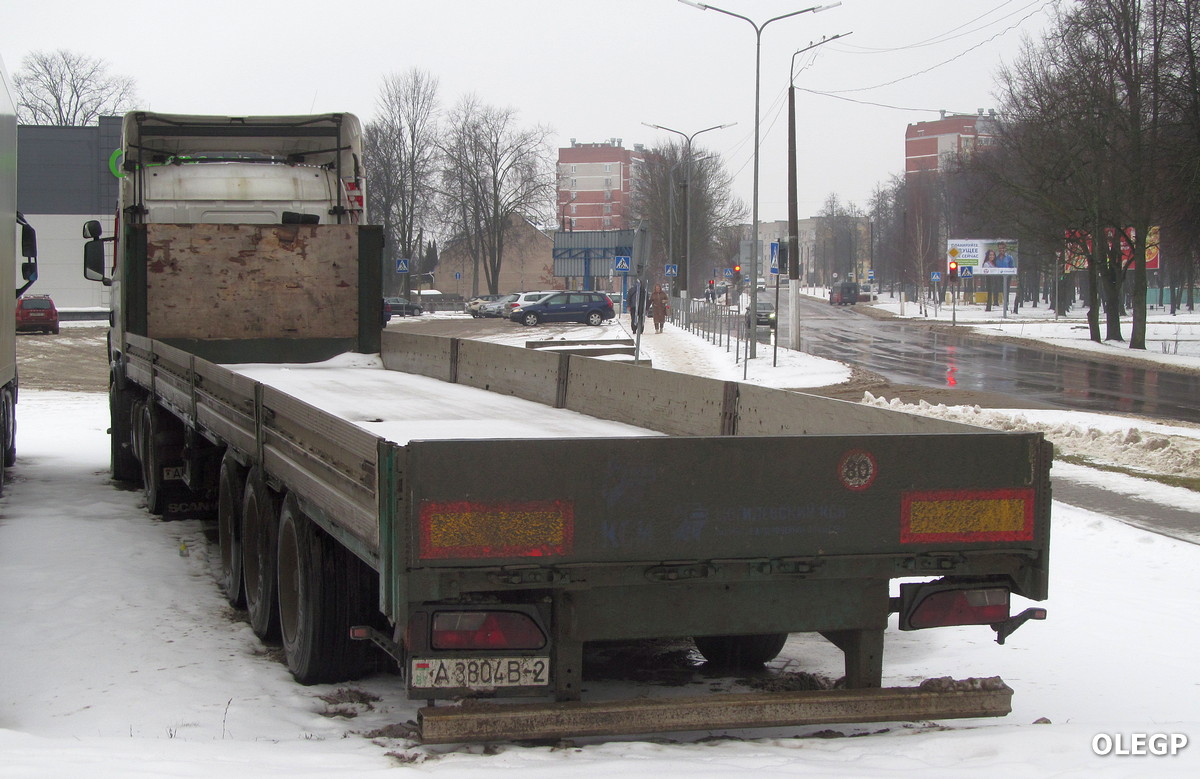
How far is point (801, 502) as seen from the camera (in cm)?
423

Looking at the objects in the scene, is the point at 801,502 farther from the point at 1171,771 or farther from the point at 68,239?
the point at 68,239

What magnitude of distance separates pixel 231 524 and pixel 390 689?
2.08 meters

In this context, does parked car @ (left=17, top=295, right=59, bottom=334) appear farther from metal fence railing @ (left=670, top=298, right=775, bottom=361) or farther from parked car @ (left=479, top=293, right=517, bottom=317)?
parked car @ (left=479, top=293, right=517, bottom=317)

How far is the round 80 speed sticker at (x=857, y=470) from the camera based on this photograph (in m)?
4.26

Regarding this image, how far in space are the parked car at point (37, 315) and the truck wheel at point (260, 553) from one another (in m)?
38.5

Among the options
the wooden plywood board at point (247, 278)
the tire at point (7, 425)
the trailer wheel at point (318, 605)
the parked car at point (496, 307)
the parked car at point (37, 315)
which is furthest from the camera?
the parked car at point (496, 307)

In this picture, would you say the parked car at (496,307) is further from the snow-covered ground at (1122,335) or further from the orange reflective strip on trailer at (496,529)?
the orange reflective strip on trailer at (496,529)

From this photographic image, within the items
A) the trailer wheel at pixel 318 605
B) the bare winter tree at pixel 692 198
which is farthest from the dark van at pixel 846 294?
the trailer wheel at pixel 318 605

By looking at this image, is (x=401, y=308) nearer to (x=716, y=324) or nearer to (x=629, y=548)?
Answer: (x=716, y=324)

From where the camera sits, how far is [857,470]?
14.0 ft

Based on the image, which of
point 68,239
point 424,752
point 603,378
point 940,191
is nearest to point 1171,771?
point 424,752

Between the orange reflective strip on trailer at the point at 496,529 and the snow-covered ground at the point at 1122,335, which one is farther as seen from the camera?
the snow-covered ground at the point at 1122,335

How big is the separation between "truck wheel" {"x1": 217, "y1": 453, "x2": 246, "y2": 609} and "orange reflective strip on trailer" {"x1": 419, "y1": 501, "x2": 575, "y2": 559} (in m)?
2.97

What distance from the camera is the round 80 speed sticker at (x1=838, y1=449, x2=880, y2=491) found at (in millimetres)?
4262
